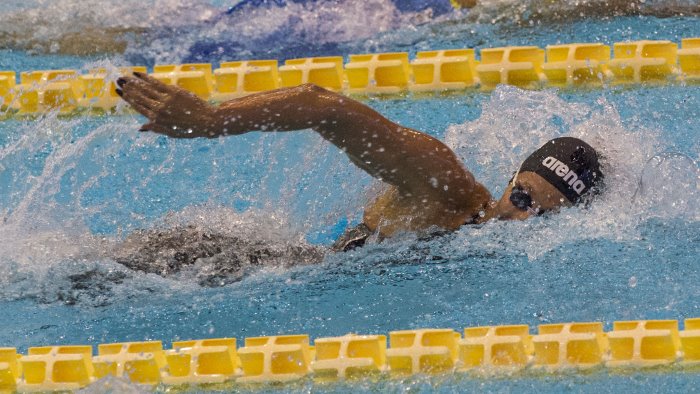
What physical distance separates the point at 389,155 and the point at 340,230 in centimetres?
63

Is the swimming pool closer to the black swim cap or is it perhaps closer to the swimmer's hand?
the black swim cap

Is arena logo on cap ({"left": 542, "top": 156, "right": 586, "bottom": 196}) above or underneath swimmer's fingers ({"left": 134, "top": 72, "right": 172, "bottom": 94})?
underneath

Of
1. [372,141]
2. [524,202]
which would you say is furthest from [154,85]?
[524,202]

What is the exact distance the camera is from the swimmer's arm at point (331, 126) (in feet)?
8.67

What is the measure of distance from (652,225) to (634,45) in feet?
4.34

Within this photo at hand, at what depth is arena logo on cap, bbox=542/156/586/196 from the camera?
315cm

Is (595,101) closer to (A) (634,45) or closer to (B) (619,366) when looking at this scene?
(A) (634,45)

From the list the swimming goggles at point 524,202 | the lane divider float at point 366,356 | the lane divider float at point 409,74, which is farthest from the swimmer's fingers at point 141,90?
the lane divider float at point 409,74

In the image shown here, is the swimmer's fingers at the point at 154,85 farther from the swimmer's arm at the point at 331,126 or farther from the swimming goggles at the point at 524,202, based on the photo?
the swimming goggles at the point at 524,202

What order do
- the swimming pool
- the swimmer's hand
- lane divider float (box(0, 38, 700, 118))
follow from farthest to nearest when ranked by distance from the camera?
lane divider float (box(0, 38, 700, 118))
the swimming pool
the swimmer's hand

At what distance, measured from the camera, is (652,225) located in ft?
10.9

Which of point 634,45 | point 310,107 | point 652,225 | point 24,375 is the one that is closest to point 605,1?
point 634,45

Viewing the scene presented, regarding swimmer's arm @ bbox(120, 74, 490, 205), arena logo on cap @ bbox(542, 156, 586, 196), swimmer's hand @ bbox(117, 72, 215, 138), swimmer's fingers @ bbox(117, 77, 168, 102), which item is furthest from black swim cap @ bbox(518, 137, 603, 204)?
swimmer's fingers @ bbox(117, 77, 168, 102)

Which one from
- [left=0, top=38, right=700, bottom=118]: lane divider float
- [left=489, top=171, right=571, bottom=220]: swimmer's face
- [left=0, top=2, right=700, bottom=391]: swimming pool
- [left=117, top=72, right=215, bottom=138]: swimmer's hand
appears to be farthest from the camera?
[left=0, top=38, right=700, bottom=118]: lane divider float
